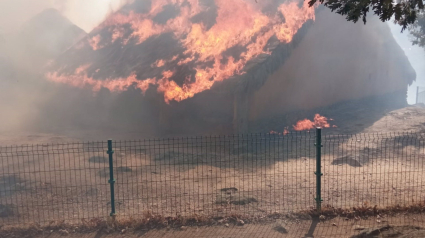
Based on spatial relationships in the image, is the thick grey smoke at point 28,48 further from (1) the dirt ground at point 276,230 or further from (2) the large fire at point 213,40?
(1) the dirt ground at point 276,230

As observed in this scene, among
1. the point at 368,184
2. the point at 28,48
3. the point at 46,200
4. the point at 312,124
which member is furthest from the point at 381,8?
the point at 28,48

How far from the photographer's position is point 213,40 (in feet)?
63.5

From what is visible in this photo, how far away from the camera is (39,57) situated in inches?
1136

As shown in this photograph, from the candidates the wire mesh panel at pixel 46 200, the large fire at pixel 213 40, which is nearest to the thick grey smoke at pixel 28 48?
the large fire at pixel 213 40

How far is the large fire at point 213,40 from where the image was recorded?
684 inches

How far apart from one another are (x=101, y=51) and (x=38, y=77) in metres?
4.59

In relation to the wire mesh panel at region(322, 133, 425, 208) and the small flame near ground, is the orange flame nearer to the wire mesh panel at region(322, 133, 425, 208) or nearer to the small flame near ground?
the small flame near ground

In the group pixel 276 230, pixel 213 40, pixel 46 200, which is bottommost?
pixel 276 230

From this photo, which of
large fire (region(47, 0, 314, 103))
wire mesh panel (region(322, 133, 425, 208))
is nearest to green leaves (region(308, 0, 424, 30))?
wire mesh panel (region(322, 133, 425, 208))

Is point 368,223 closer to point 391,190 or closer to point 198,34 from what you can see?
point 391,190

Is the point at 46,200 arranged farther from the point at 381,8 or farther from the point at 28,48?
the point at 28,48

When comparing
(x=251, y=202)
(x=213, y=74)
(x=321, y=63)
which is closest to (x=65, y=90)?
(x=213, y=74)

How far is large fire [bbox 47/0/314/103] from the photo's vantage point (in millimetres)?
17375

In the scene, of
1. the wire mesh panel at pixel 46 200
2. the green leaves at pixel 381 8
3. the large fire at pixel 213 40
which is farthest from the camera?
the large fire at pixel 213 40
